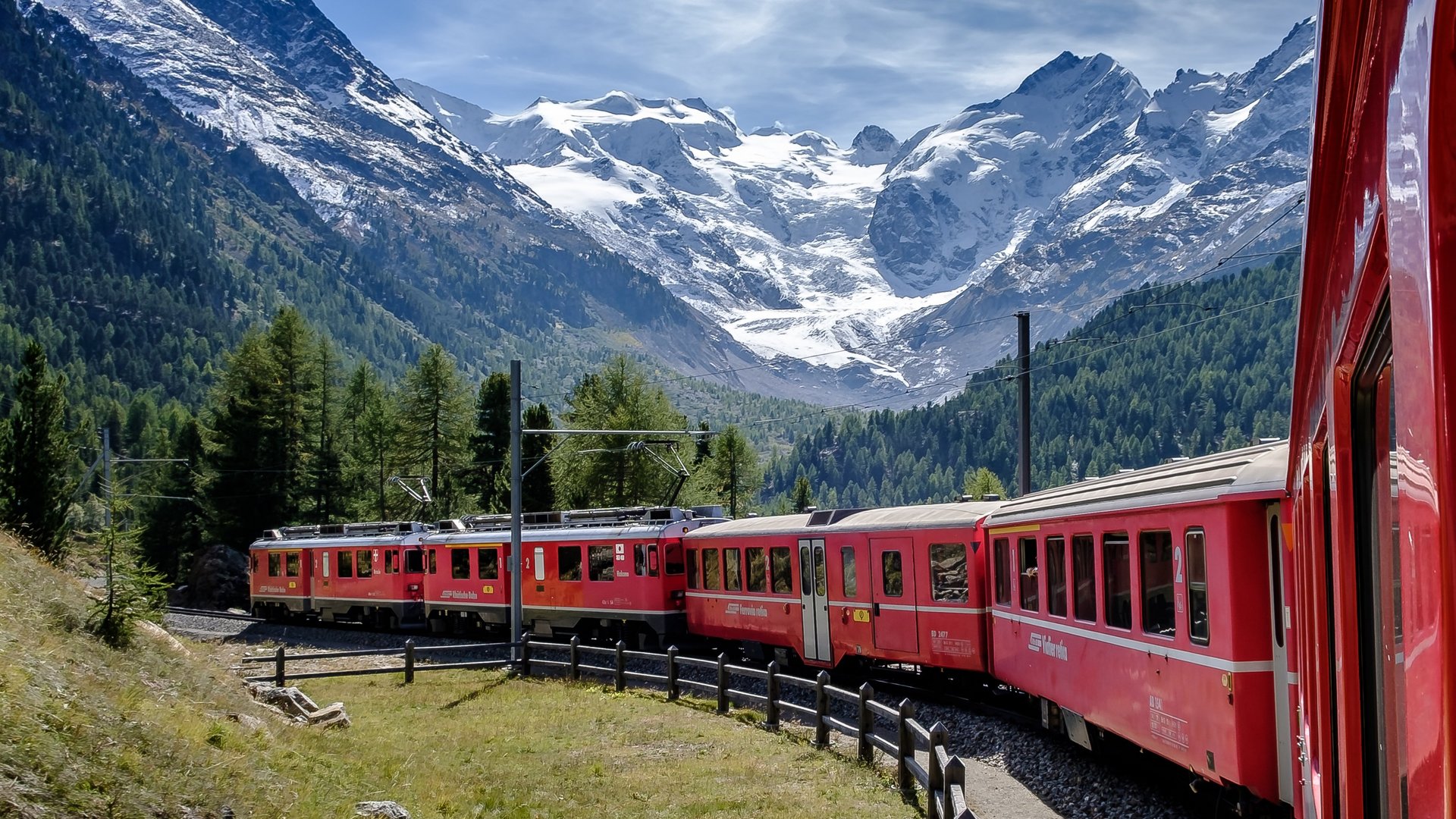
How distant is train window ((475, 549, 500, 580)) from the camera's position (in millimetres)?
34219

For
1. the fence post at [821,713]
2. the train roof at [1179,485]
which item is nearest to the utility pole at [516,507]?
the fence post at [821,713]

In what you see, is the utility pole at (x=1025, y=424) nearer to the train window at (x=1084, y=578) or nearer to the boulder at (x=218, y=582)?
the train window at (x=1084, y=578)

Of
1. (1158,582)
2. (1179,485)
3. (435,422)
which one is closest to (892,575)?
(1158,582)

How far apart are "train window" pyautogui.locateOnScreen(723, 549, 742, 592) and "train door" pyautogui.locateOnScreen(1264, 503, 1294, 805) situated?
1698cm

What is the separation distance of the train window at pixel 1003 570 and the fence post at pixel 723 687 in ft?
17.1

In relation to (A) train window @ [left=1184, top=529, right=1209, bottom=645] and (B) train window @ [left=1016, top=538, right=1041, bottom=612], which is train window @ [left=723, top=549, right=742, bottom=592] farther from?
(A) train window @ [left=1184, top=529, right=1209, bottom=645]

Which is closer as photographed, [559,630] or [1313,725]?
[1313,725]

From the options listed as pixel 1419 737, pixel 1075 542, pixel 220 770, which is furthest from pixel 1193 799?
pixel 1419 737

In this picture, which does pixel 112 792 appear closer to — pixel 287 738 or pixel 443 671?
pixel 287 738

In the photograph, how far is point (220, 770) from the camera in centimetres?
1068

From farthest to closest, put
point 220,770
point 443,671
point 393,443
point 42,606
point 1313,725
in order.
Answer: point 393,443, point 443,671, point 42,606, point 220,770, point 1313,725

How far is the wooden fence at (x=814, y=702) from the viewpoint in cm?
1160

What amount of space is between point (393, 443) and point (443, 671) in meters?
43.1

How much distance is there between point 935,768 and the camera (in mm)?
11680
